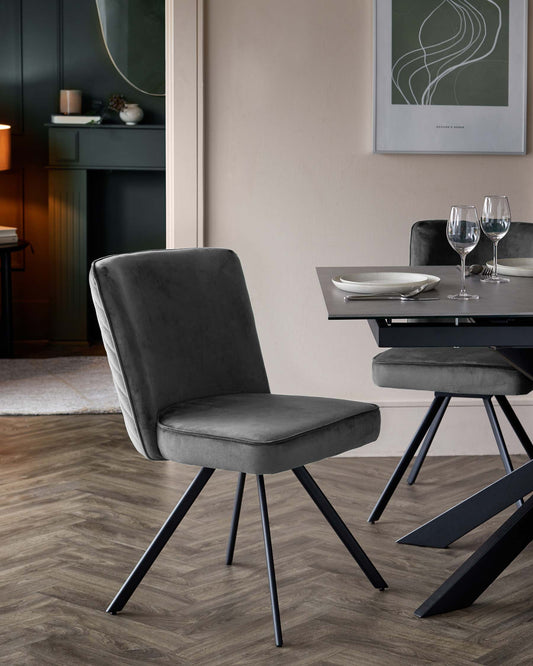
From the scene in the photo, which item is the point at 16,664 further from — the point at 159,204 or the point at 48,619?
the point at 159,204

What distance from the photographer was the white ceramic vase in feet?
18.7

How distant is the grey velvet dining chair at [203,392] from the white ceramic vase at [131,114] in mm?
3347

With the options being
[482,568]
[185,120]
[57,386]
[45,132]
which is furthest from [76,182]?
[482,568]

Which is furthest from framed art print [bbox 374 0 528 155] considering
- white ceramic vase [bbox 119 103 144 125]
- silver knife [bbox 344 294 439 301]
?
white ceramic vase [bbox 119 103 144 125]

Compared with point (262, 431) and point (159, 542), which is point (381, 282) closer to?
point (262, 431)

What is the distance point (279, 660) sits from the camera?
206 cm

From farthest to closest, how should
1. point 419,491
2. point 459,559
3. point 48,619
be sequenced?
point 419,491, point 459,559, point 48,619

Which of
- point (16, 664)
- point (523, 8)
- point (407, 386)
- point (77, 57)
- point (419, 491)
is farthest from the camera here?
point (77, 57)

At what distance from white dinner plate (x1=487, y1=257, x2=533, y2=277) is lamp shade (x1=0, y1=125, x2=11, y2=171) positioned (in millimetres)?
3530

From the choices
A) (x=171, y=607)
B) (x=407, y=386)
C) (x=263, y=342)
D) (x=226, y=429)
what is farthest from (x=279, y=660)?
(x=263, y=342)

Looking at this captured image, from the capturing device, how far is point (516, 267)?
8.57 feet

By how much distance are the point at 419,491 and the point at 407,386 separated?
1.65 ft

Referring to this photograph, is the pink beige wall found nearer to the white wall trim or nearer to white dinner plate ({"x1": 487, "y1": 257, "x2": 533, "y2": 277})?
the white wall trim

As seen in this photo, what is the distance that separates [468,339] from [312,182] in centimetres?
171
